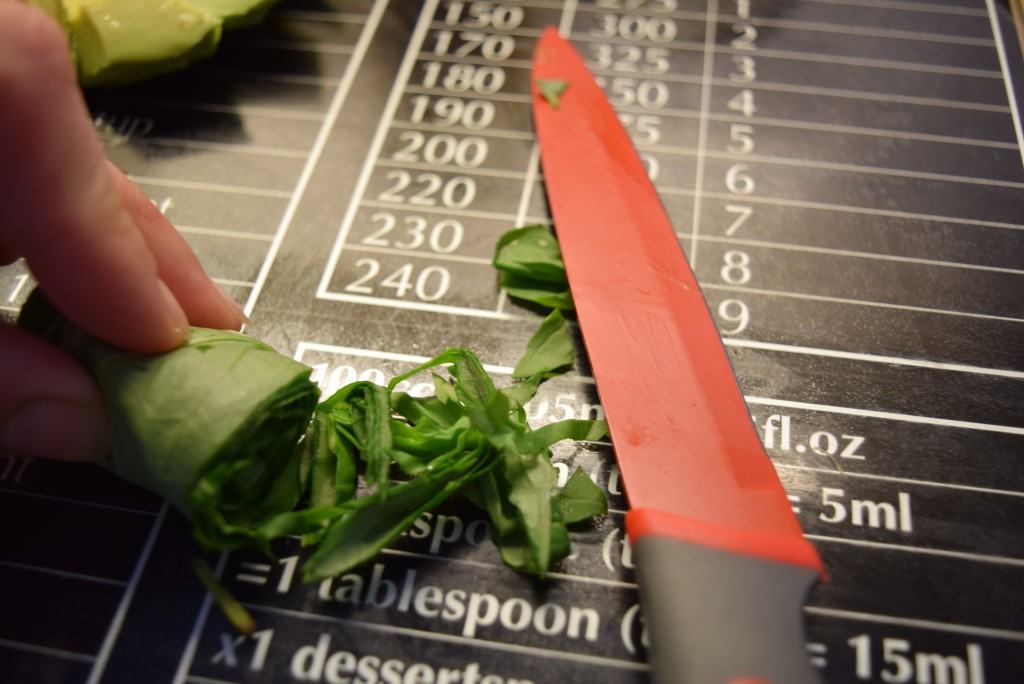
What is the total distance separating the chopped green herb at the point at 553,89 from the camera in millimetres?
1221

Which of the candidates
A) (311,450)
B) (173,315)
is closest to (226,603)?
(311,450)

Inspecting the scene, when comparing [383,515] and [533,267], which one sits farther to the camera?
[533,267]

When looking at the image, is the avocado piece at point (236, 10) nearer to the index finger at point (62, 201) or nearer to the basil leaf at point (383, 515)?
the index finger at point (62, 201)

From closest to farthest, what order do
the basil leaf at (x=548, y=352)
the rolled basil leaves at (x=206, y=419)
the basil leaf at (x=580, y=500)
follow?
1. the rolled basil leaves at (x=206, y=419)
2. the basil leaf at (x=580, y=500)
3. the basil leaf at (x=548, y=352)

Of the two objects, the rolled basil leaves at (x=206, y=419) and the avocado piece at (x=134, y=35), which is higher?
the avocado piece at (x=134, y=35)

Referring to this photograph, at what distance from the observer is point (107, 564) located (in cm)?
86

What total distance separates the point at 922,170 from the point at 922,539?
0.58 m

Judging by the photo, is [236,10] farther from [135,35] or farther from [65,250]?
[65,250]

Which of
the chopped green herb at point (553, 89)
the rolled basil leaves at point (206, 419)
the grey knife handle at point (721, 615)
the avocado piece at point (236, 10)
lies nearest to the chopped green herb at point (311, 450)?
the rolled basil leaves at point (206, 419)

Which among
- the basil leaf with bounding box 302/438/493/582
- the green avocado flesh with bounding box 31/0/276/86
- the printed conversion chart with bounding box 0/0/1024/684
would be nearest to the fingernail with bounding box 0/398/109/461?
the printed conversion chart with bounding box 0/0/1024/684

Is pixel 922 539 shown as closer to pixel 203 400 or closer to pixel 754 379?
pixel 754 379

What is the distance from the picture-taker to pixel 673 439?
2.79 feet

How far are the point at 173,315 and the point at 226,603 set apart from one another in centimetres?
28

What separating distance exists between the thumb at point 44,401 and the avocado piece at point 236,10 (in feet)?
2.26
